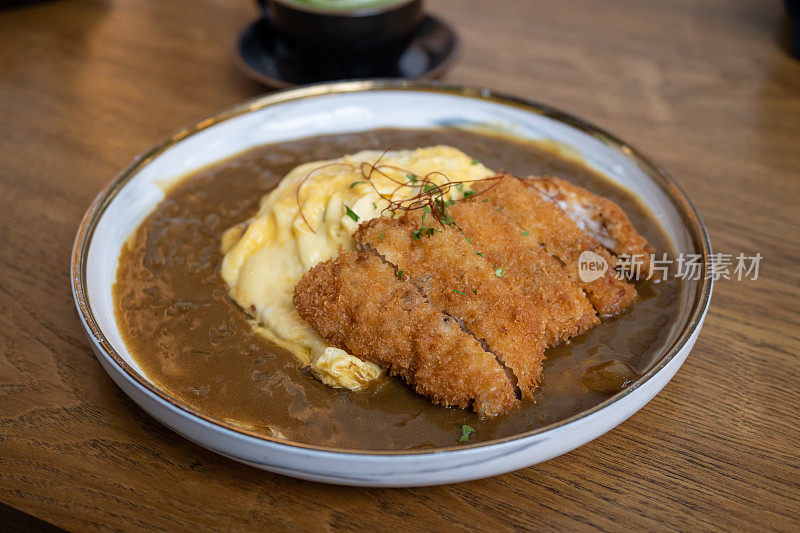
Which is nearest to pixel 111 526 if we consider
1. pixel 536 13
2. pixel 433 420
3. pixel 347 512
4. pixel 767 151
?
pixel 347 512

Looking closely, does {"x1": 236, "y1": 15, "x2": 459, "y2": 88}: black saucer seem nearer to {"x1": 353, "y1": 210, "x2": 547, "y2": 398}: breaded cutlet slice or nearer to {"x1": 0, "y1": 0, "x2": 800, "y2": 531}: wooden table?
{"x1": 0, "y1": 0, "x2": 800, "y2": 531}: wooden table

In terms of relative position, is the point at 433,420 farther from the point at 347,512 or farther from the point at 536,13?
the point at 536,13

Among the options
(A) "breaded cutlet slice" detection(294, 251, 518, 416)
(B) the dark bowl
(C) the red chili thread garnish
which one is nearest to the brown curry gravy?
(A) "breaded cutlet slice" detection(294, 251, 518, 416)

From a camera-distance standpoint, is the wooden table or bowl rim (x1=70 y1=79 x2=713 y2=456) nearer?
bowl rim (x1=70 y1=79 x2=713 y2=456)

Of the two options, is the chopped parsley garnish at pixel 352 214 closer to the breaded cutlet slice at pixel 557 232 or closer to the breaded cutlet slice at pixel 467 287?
the breaded cutlet slice at pixel 467 287

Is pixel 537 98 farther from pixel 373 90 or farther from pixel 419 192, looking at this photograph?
pixel 419 192

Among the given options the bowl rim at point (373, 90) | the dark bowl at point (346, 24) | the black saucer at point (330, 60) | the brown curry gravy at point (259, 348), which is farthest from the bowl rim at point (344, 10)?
the brown curry gravy at point (259, 348)
